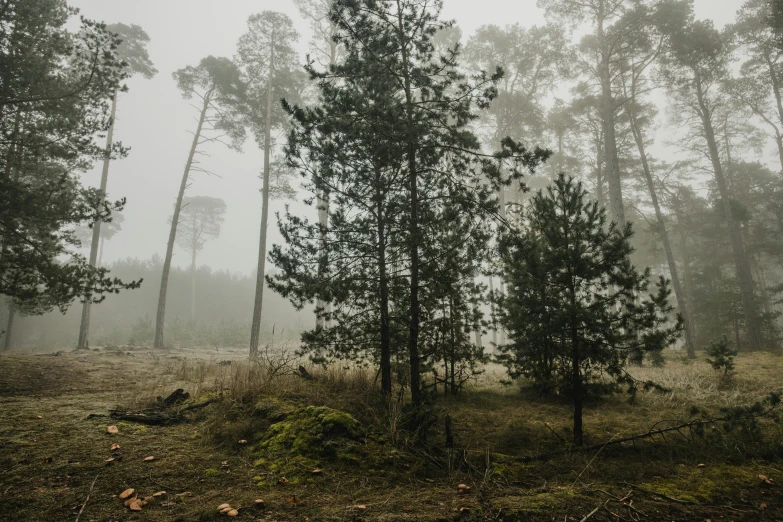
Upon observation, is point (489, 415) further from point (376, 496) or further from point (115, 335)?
point (115, 335)

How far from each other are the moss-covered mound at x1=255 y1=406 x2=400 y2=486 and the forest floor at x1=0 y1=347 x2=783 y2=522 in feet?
0.06

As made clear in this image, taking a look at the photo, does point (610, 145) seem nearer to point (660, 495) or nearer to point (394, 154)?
point (394, 154)

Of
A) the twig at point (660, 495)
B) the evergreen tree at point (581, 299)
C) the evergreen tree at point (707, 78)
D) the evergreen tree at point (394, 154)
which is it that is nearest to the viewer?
the twig at point (660, 495)

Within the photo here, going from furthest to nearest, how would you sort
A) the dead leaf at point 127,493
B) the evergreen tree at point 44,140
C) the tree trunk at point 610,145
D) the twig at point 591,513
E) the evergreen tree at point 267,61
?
the evergreen tree at point 267,61 → the tree trunk at point 610,145 → the evergreen tree at point 44,140 → the dead leaf at point 127,493 → the twig at point 591,513

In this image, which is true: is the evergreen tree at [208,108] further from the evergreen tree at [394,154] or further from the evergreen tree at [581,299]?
the evergreen tree at [581,299]

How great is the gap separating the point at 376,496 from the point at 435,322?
3.83 m

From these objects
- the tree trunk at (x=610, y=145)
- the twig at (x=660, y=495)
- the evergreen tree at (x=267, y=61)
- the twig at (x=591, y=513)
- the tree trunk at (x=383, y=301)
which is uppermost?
the evergreen tree at (x=267, y=61)

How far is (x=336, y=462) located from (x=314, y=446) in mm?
348

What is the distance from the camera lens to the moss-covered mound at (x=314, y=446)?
147 inches

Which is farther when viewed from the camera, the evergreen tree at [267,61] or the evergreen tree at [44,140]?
the evergreen tree at [267,61]

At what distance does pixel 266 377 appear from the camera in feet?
20.7

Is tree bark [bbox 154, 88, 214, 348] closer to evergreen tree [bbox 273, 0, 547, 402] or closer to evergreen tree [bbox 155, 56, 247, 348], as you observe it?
evergreen tree [bbox 155, 56, 247, 348]

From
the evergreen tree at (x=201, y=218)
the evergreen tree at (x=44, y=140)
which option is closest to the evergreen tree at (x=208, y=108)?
the evergreen tree at (x=44, y=140)

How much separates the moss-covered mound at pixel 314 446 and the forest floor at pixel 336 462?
18 millimetres
